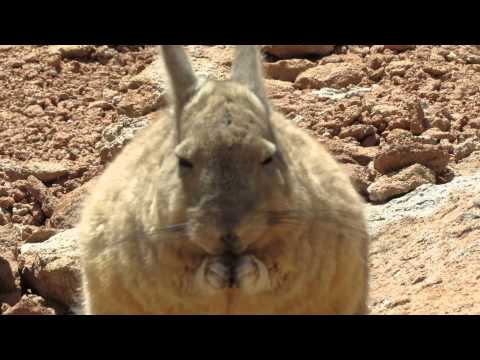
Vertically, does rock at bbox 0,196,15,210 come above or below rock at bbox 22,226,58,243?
above

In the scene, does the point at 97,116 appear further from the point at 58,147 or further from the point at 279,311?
the point at 279,311

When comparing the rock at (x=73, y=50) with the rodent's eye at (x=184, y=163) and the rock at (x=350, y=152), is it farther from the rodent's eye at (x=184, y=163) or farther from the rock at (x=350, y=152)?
the rodent's eye at (x=184, y=163)

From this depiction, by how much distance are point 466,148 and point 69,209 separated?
3093 millimetres

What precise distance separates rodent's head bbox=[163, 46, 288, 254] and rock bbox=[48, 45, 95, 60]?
482 cm

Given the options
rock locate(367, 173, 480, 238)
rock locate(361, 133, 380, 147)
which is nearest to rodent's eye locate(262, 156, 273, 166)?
rock locate(367, 173, 480, 238)

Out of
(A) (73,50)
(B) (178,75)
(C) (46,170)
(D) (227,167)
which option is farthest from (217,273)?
(A) (73,50)

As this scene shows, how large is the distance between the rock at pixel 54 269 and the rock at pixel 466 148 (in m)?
2.98

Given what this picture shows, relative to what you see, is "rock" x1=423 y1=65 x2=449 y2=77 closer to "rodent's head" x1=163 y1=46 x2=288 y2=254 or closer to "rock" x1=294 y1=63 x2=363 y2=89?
"rock" x1=294 y1=63 x2=363 y2=89

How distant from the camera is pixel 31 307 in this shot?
23.3 ft

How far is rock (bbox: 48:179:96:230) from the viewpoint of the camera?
8.25 m

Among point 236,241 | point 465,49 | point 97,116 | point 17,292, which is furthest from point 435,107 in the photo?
point 236,241

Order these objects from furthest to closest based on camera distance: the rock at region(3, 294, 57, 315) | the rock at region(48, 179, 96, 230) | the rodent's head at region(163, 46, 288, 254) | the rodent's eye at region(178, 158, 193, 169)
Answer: the rock at region(48, 179, 96, 230) → the rock at region(3, 294, 57, 315) → the rodent's eye at region(178, 158, 193, 169) → the rodent's head at region(163, 46, 288, 254)

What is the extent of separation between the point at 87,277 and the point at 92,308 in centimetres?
18

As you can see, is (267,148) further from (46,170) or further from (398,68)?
(398,68)
